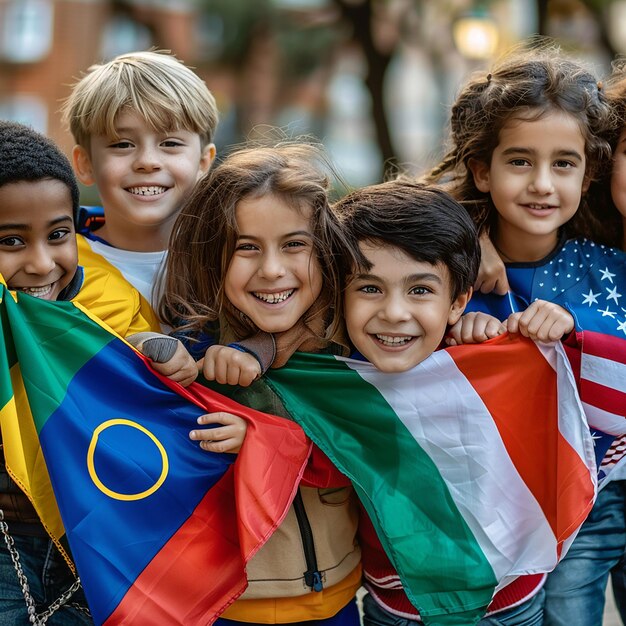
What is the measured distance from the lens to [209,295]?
2.86m

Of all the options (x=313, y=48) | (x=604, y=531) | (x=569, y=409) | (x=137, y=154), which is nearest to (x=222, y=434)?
(x=569, y=409)

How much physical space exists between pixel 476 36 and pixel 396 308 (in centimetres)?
1070

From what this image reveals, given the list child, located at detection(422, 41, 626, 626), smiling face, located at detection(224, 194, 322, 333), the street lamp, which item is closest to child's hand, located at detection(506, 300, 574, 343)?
child, located at detection(422, 41, 626, 626)

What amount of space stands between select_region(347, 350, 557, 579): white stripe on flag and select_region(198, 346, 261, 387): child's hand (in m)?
0.31

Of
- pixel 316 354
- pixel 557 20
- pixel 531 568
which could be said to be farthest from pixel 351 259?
pixel 557 20

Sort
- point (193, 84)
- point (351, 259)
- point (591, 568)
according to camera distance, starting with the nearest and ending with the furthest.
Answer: point (351, 259)
point (591, 568)
point (193, 84)

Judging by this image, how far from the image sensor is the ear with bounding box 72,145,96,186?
3.43 metres

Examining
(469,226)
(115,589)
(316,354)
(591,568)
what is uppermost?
(469,226)

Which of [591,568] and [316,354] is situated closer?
[316,354]

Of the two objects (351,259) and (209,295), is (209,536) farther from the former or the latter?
(351,259)

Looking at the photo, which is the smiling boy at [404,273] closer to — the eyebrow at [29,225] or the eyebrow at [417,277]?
the eyebrow at [417,277]

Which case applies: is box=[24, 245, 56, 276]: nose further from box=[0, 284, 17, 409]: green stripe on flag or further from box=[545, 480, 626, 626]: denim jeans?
box=[545, 480, 626, 626]: denim jeans

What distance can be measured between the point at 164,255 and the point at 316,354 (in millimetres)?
764

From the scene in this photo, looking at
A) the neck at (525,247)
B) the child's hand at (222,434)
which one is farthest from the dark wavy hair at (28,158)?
the neck at (525,247)
